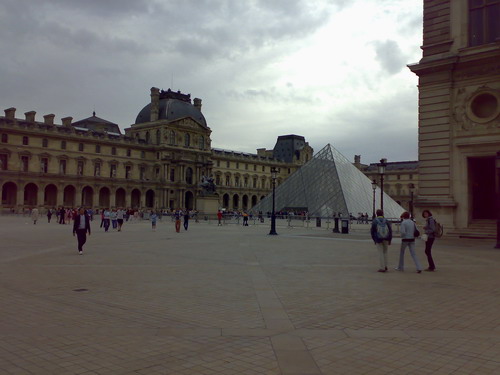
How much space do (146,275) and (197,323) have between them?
4.01 meters

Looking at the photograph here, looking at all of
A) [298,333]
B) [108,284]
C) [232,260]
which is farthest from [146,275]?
[298,333]

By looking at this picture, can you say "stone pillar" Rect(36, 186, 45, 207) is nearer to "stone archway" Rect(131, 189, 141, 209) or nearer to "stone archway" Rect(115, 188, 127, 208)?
"stone archway" Rect(115, 188, 127, 208)

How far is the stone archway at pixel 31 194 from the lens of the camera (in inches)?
2537

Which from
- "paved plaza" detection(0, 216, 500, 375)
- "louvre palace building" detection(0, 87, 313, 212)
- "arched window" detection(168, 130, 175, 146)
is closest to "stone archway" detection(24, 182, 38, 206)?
"louvre palace building" detection(0, 87, 313, 212)

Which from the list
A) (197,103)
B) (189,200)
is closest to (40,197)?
(189,200)

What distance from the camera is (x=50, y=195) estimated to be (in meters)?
66.9

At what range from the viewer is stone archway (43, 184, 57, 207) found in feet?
217

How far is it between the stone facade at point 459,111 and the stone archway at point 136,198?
2416 inches

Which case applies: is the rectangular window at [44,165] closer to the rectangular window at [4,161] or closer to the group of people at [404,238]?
the rectangular window at [4,161]

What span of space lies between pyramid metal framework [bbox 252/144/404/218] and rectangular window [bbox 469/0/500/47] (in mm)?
21593

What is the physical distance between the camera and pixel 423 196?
69.3 feet

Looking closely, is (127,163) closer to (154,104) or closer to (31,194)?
(154,104)

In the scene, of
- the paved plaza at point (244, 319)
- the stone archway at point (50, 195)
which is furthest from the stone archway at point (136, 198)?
the paved plaza at point (244, 319)

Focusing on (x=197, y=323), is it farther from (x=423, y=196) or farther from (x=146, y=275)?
(x=423, y=196)
